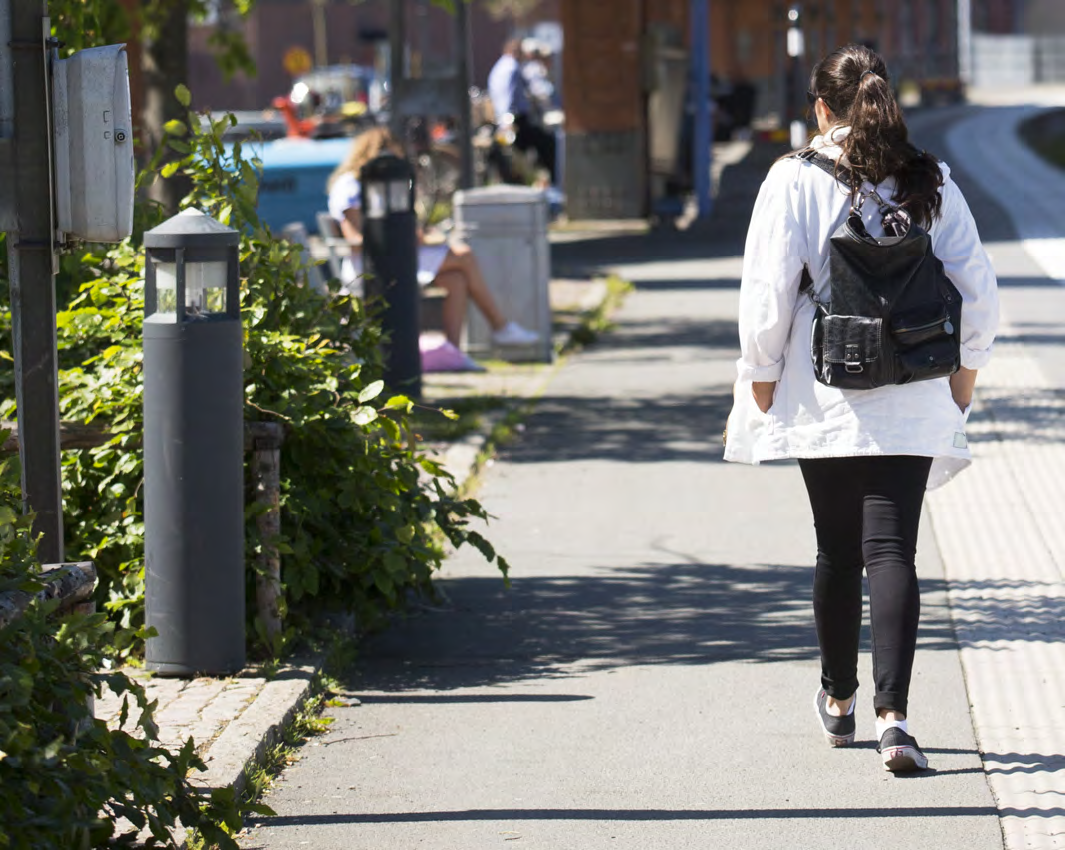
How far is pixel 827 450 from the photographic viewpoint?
4.71m

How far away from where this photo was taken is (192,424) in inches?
209

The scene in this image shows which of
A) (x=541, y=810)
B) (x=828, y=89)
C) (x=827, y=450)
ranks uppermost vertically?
(x=828, y=89)

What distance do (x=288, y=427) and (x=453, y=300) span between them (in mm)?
6019

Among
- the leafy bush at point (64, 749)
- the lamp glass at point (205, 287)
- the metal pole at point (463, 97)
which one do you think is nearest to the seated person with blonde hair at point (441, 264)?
the metal pole at point (463, 97)

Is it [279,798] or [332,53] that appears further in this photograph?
[332,53]

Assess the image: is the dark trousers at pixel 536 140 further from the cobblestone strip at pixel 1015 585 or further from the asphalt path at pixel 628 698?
the asphalt path at pixel 628 698

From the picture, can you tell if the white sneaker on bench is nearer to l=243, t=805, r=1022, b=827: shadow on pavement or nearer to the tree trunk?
the tree trunk

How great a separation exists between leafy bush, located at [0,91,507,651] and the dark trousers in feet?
61.2

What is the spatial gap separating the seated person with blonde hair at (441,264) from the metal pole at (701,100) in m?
10.8

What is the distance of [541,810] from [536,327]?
27.0 feet

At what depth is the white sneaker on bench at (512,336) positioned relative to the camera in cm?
1244

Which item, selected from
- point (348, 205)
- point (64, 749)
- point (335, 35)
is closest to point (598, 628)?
point (64, 749)

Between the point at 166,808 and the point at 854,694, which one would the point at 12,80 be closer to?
the point at 166,808

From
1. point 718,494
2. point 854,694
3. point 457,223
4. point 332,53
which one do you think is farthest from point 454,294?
point 332,53
